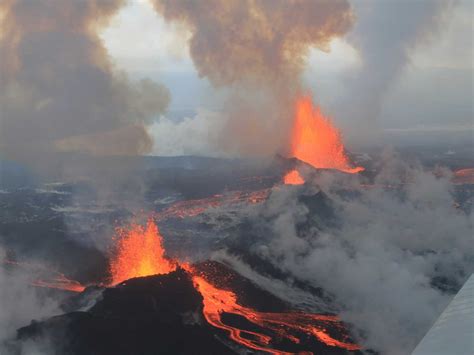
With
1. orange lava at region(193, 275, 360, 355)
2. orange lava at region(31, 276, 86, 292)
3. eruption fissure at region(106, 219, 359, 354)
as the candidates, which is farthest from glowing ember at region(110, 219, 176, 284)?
orange lava at region(193, 275, 360, 355)


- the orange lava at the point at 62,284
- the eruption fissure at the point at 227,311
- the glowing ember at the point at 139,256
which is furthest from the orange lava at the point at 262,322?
the orange lava at the point at 62,284

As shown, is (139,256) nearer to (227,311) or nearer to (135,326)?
(227,311)


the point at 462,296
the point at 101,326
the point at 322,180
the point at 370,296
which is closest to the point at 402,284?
the point at 370,296

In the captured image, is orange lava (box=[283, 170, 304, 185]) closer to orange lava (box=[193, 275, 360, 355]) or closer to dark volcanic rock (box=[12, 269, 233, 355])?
orange lava (box=[193, 275, 360, 355])

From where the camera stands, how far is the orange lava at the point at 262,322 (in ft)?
205

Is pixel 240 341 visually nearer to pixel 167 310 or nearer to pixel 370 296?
pixel 167 310

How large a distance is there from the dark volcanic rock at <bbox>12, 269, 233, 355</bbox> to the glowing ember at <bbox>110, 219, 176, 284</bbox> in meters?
16.9

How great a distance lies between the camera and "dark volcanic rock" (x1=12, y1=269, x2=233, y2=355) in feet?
177

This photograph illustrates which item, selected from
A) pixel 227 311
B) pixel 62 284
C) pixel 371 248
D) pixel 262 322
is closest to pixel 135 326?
pixel 227 311

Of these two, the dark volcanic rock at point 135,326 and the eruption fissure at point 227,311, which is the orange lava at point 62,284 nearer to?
the eruption fissure at point 227,311

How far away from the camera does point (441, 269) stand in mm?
108625

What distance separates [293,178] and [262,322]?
2374 inches

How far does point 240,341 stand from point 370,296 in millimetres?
37805

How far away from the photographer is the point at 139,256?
8631 centimetres
